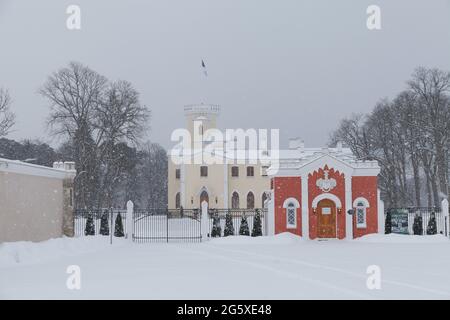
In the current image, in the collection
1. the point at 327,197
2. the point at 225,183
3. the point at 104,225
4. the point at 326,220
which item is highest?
the point at 225,183

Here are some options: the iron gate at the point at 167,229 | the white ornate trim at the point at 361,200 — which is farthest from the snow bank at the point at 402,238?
the iron gate at the point at 167,229

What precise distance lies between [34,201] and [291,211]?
43.1ft

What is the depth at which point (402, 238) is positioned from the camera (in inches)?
1128

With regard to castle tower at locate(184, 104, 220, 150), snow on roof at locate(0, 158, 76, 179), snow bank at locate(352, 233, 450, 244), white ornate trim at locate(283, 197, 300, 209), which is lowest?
snow bank at locate(352, 233, 450, 244)

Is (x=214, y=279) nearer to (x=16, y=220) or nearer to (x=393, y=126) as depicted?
(x=16, y=220)

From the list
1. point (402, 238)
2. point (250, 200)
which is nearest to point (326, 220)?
point (402, 238)

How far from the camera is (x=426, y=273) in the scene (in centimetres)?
1530

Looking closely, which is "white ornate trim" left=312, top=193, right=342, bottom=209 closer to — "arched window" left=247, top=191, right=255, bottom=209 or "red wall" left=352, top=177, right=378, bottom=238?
"red wall" left=352, top=177, right=378, bottom=238

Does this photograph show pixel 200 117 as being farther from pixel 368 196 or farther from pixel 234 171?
pixel 368 196

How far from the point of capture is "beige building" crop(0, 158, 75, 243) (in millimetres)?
20625

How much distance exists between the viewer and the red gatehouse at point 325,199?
99.5ft

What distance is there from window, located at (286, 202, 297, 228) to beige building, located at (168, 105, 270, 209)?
23.3 metres

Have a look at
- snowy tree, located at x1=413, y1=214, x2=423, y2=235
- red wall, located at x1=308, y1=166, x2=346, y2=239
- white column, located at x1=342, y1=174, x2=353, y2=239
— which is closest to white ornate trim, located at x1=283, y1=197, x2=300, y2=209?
red wall, located at x1=308, y1=166, x2=346, y2=239
